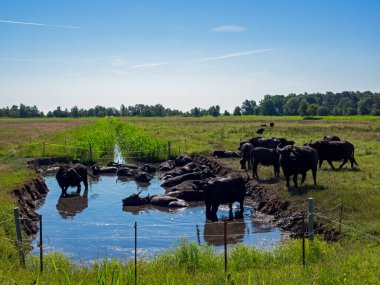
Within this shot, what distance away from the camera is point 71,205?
70.7 ft

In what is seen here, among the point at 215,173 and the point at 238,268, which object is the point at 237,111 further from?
the point at 238,268

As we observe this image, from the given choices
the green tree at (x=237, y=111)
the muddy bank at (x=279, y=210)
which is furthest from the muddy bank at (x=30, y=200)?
the green tree at (x=237, y=111)

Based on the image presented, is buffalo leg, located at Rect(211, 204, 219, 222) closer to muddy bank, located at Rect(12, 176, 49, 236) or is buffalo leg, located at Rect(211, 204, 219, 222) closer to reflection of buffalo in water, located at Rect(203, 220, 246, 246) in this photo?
reflection of buffalo in water, located at Rect(203, 220, 246, 246)

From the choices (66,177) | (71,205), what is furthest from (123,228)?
(66,177)

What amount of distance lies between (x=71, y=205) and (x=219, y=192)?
783 cm

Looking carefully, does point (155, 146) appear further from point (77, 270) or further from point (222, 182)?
point (77, 270)

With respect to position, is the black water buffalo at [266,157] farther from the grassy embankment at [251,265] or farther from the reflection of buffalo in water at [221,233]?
the reflection of buffalo in water at [221,233]

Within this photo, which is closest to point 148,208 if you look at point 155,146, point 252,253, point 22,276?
point 252,253

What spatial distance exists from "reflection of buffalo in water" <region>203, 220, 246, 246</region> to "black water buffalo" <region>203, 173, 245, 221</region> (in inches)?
32.6

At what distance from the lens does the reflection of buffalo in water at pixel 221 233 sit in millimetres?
15664

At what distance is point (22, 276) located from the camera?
30.9 feet

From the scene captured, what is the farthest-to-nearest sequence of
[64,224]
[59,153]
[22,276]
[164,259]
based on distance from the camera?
[59,153] → [64,224] → [164,259] → [22,276]

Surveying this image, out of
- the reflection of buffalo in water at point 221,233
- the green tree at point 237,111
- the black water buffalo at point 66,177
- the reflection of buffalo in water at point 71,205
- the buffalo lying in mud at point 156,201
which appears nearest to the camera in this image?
the reflection of buffalo in water at point 221,233

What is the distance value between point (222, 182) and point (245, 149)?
28.7 feet
